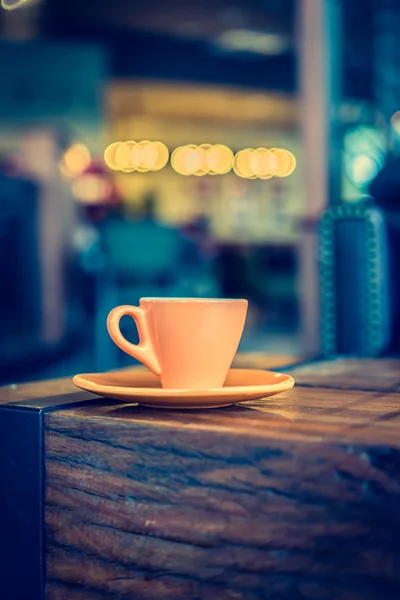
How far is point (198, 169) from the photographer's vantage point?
10930mm

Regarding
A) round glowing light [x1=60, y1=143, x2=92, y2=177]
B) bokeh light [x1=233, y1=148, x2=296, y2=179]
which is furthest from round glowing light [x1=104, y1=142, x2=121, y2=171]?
round glowing light [x1=60, y1=143, x2=92, y2=177]

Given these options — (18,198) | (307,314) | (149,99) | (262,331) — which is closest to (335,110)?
(307,314)

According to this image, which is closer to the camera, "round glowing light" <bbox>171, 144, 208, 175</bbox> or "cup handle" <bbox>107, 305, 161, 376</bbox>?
"cup handle" <bbox>107, 305, 161, 376</bbox>

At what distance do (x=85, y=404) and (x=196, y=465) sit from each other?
0.52 feet

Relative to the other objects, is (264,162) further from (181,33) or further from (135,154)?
(181,33)

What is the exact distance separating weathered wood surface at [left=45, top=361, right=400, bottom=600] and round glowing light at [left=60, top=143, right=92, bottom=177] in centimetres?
641

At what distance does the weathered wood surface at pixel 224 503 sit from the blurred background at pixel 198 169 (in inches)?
43.3

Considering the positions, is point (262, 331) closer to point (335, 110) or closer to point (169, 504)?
point (335, 110)

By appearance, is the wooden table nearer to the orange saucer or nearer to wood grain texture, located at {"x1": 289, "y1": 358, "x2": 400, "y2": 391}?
the orange saucer

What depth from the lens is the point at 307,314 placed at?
3.50 meters

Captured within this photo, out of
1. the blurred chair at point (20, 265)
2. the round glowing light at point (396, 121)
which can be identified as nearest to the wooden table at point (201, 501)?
the round glowing light at point (396, 121)

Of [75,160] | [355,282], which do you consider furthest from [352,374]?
[75,160]

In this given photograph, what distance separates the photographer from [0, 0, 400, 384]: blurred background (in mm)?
2829

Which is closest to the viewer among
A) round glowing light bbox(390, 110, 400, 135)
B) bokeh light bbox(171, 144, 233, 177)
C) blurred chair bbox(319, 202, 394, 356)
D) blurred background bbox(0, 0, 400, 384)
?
blurred chair bbox(319, 202, 394, 356)
